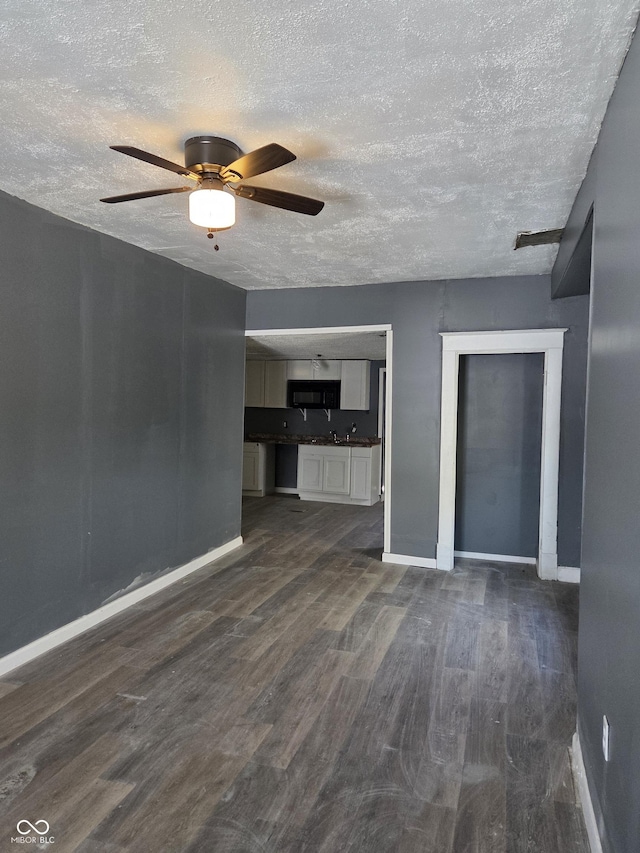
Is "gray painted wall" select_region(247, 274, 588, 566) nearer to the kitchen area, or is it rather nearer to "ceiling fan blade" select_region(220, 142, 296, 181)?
the kitchen area

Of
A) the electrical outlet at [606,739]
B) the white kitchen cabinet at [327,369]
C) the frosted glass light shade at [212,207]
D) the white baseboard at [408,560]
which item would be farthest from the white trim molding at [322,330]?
the electrical outlet at [606,739]

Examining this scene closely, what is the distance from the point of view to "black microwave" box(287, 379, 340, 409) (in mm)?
8352

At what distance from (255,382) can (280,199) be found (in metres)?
6.39

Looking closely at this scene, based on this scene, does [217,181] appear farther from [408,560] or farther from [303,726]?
[408,560]

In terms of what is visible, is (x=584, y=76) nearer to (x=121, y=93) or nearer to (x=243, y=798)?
(x=121, y=93)

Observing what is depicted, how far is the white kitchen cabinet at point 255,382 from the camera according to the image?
8695 millimetres

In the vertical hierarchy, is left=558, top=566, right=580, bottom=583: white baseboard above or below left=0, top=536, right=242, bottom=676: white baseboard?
above

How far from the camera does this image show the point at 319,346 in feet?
21.6

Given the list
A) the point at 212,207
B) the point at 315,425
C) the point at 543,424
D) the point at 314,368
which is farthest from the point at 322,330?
the point at 315,425

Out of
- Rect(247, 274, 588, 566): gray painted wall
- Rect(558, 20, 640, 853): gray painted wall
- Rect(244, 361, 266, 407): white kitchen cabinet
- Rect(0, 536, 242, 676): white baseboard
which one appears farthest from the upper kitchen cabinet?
Rect(558, 20, 640, 853): gray painted wall

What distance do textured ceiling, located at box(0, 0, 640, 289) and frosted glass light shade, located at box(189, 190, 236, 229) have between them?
23cm

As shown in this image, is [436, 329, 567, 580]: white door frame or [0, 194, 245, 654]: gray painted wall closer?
[0, 194, 245, 654]: gray painted wall

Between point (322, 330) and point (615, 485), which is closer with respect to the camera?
point (615, 485)

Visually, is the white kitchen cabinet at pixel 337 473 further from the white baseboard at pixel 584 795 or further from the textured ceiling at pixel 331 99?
the white baseboard at pixel 584 795
